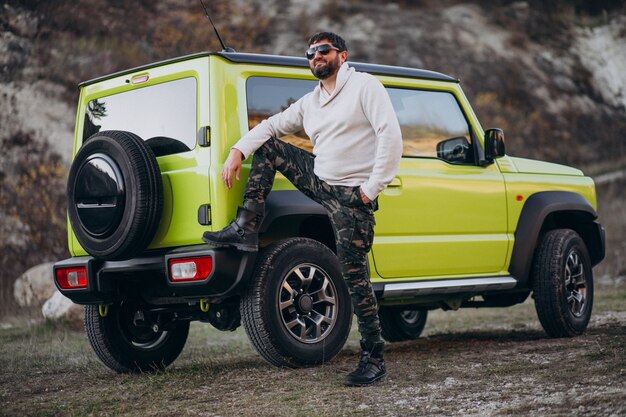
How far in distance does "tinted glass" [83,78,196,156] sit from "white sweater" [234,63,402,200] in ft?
1.59

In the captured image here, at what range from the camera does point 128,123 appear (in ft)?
20.4

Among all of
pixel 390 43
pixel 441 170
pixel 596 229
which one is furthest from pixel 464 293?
pixel 390 43

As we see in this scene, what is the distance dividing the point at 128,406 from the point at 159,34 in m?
15.6

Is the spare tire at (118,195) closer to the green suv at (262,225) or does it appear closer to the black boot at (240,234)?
the green suv at (262,225)

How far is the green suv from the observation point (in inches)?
224

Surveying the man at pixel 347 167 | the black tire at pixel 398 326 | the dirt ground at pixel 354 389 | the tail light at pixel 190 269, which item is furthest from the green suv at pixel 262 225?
the black tire at pixel 398 326

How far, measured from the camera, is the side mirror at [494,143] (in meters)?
7.16

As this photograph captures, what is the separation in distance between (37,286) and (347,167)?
7.17 m

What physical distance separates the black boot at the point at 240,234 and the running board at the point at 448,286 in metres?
1.20

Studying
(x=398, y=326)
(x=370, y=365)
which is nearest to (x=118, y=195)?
(x=370, y=365)

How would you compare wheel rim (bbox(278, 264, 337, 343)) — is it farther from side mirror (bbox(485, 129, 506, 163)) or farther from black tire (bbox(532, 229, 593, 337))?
black tire (bbox(532, 229, 593, 337))

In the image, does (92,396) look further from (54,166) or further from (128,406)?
(54,166)

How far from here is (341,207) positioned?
538 cm

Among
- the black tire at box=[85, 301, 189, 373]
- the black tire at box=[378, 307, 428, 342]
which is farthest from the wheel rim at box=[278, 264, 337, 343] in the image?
the black tire at box=[378, 307, 428, 342]
